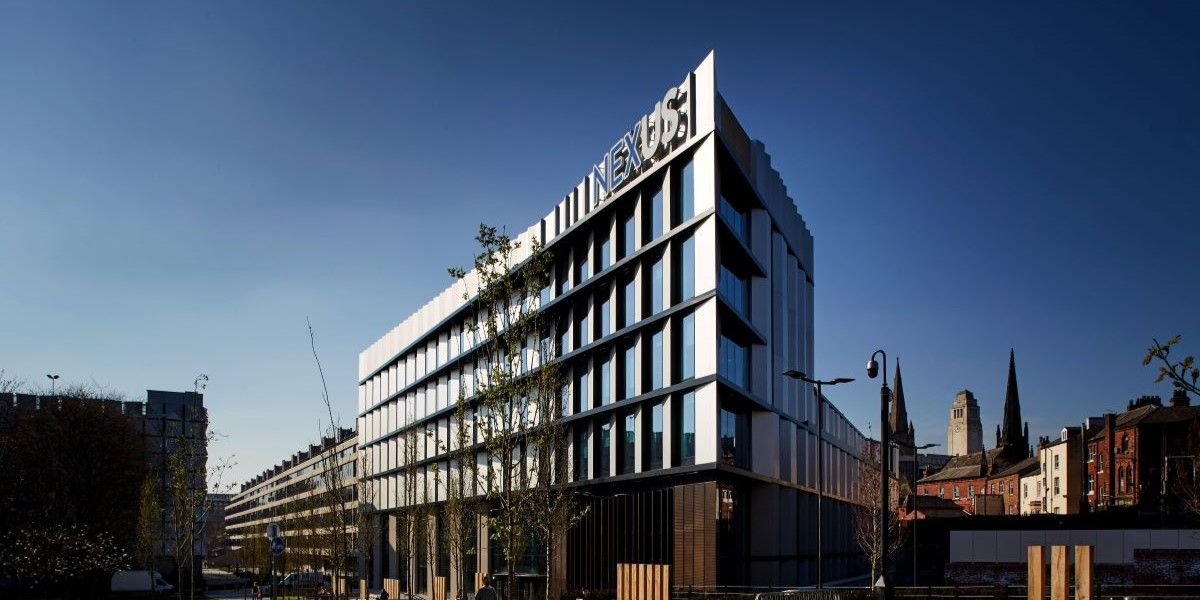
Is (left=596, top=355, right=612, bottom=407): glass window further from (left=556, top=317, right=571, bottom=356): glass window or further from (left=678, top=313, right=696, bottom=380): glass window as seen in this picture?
Result: (left=678, top=313, right=696, bottom=380): glass window

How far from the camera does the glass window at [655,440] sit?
37719mm

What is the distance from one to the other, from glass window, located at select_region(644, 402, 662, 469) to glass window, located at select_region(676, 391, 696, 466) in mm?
1454

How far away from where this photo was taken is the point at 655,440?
38125mm

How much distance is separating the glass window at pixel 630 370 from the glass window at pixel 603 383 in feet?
5.44

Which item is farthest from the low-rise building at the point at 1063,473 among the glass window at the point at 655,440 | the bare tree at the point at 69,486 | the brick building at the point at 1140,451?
the bare tree at the point at 69,486

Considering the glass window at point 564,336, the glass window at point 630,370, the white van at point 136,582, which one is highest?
the glass window at point 564,336

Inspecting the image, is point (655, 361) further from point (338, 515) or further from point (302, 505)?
point (302, 505)

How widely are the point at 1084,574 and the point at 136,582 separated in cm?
7065

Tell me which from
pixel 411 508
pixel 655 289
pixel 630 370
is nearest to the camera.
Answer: pixel 655 289

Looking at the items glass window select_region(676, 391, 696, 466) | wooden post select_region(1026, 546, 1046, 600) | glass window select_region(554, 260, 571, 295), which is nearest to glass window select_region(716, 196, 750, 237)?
glass window select_region(676, 391, 696, 466)

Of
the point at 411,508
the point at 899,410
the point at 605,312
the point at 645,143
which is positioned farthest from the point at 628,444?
the point at 899,410

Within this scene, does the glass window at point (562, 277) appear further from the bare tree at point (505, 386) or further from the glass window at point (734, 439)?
the bare tree at point (505, 386)

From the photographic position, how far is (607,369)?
42812mm

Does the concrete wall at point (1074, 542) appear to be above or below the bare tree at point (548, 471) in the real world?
below
